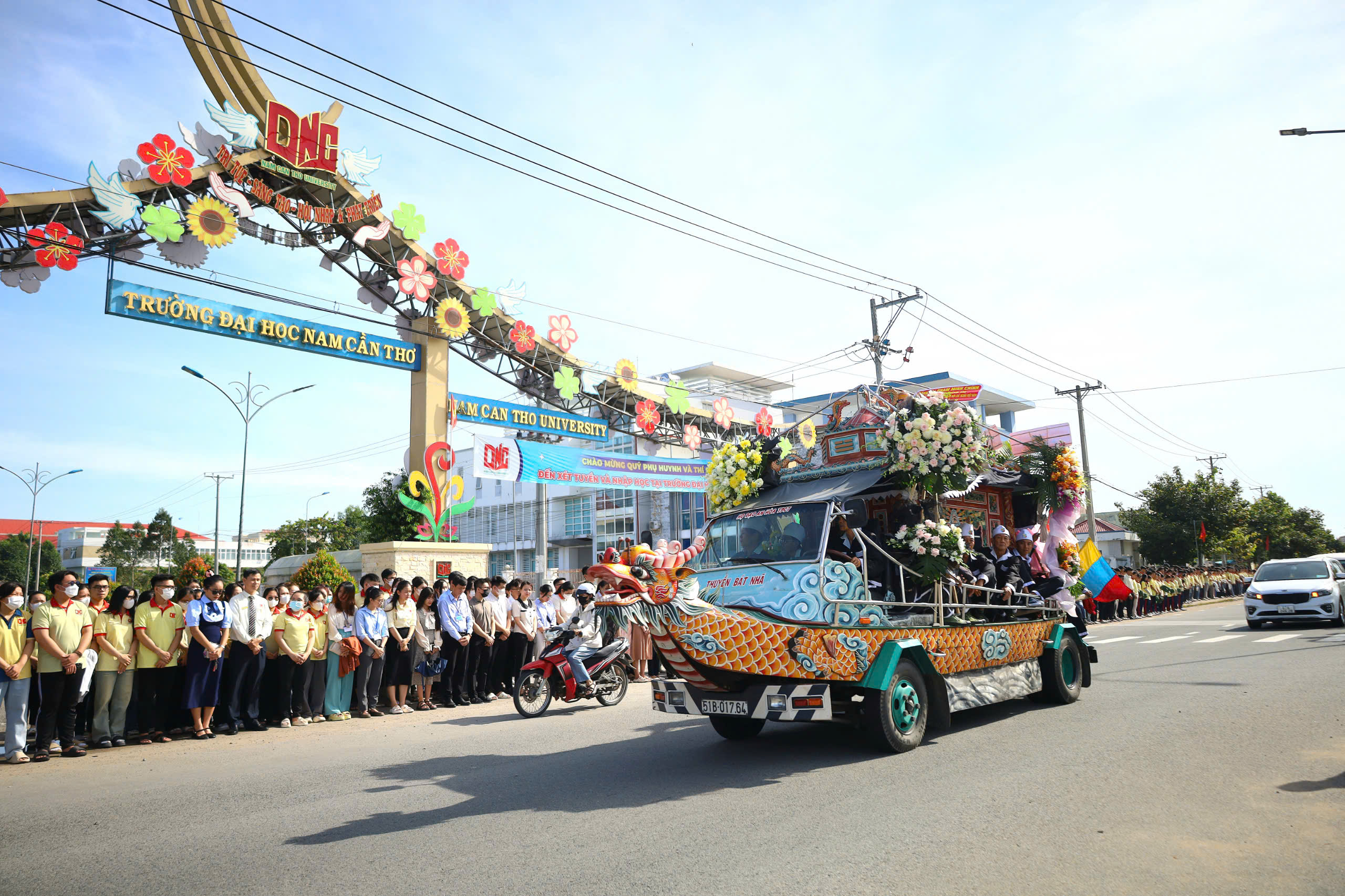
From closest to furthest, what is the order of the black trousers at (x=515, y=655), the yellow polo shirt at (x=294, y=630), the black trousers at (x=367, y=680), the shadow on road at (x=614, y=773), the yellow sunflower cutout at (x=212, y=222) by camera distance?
1. the shadow on road at (x=614, y=773)
2. the yellow polo shirt at (x=294, y=630)
3. the black trousers at (x=367, y=680)
4. the black trousers at (x=515, y=655)
5. the yellow sunflower cutout at (x=212, y=222)

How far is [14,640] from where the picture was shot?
831cm

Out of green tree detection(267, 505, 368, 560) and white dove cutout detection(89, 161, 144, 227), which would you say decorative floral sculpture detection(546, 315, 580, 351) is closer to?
white dove cutout detection(89, 161, 144, 227)

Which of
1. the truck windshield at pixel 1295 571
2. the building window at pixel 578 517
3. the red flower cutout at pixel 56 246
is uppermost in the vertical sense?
the red flower cutout at pixel 56 246

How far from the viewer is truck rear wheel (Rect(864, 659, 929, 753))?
708cm

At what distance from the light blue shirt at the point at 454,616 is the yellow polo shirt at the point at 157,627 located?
3284 millimetres

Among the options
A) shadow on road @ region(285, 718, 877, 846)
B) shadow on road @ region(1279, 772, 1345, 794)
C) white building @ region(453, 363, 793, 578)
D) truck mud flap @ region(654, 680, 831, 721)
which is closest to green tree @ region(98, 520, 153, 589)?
white building @ region(453, 363, 793, 578)

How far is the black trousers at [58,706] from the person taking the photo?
28.1 ft

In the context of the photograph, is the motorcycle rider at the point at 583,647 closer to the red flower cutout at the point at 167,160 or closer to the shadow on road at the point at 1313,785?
the shadow on road at the point at 1313,785

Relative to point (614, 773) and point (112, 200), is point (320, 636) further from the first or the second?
point (112, 200)

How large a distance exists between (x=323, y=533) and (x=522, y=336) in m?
37.1

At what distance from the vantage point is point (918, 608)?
8500 millimetres

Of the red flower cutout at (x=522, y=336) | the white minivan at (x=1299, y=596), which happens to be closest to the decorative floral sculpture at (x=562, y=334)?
the red flower cutout at (x=522, y=336)

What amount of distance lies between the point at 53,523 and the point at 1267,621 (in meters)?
137

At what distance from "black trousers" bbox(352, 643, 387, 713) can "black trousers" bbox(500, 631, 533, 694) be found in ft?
6.96
